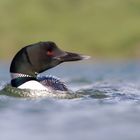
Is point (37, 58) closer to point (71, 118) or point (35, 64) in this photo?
point (35, 64)

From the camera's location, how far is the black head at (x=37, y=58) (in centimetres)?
1269

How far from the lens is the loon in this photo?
41.5ft

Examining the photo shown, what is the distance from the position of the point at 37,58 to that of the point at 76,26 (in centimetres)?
5218

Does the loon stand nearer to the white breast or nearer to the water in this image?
the white breast

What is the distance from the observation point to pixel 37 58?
12859mm

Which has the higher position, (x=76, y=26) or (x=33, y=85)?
(x=76, y=26)

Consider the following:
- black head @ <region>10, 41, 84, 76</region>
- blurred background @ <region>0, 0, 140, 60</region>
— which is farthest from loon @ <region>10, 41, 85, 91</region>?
blurred background @ <region>0, 0, 140, 60</region>

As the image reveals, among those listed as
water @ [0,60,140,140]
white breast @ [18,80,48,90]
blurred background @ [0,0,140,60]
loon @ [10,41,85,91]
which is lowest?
water @ [0,60,140,140]

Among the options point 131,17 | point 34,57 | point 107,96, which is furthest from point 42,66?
point 131,17

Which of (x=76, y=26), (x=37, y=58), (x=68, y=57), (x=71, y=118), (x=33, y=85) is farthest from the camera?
(x=76, y=26)

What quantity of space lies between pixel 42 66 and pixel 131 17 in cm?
5142

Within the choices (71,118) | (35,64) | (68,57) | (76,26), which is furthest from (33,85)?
(76,26)

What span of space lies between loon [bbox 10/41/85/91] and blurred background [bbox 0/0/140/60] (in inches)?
1262

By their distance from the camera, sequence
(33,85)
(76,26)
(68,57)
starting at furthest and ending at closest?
(76,26)
(68,57)
(33,85)
